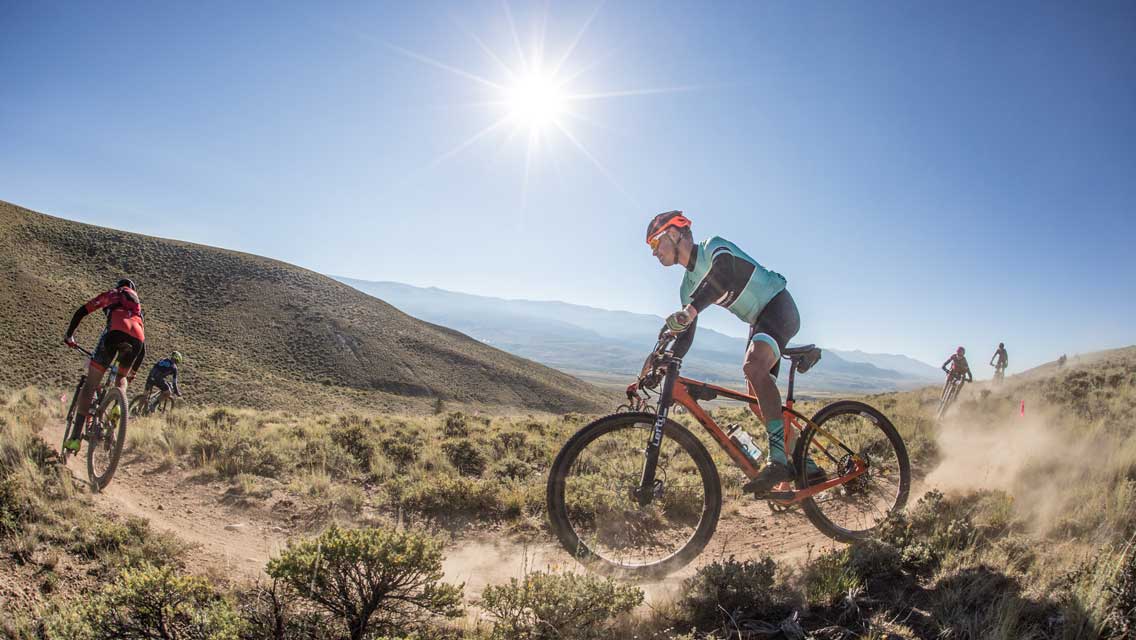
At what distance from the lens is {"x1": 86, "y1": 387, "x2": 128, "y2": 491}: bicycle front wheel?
219 inches

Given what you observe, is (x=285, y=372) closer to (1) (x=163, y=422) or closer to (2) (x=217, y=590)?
(1) (x=163, y=422)

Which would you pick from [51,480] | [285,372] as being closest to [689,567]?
[51,480]

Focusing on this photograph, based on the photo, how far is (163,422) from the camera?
27.7ft

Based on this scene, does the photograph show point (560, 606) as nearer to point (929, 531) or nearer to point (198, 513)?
point (929, 531)

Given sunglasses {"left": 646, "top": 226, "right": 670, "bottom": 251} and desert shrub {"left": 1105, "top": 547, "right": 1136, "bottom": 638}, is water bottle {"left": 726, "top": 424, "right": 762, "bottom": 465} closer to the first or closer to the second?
sunglasses {"left": 646, "top": 226, "right": 670, "bottom": 251}

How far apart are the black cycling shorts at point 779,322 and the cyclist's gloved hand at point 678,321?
85 cm

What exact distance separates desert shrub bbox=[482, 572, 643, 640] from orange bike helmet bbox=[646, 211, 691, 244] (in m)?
2.73

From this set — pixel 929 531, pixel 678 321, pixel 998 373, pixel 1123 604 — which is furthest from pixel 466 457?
pixel 998 373

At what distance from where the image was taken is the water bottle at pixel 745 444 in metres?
3.97

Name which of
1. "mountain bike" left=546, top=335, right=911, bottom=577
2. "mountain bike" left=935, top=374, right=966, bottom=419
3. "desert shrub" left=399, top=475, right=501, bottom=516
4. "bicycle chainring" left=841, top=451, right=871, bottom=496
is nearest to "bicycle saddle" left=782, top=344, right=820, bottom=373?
"mountain bike" left=546, top=335, right=911, bottom=577

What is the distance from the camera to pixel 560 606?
2.79 meters

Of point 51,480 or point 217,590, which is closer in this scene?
point 217,590

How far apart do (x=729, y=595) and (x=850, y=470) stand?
2.14m

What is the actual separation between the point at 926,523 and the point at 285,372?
7725 centimetres
